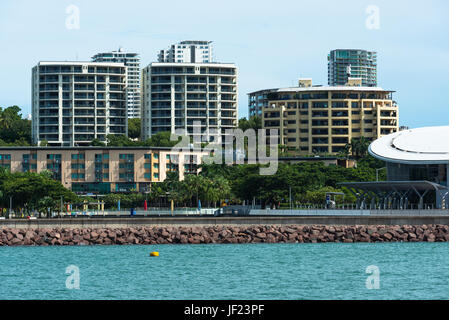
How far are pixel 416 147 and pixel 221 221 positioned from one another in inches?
1510

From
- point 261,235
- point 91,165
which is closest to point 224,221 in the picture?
point 261,235

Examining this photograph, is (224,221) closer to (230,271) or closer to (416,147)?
(230,271)

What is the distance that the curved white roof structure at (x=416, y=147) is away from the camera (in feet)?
346

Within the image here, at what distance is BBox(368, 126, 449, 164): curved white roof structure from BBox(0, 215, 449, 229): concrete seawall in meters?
24.5

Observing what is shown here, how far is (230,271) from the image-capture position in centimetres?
5528

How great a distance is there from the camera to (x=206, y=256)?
214 feet

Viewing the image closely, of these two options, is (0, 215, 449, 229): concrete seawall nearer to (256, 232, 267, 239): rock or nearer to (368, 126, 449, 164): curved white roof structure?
(256, 232, 267, 239): rock

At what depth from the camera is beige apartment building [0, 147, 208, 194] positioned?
6506 inches

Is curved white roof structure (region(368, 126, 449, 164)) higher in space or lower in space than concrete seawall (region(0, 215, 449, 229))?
higher

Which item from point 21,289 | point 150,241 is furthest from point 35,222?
point 21,289

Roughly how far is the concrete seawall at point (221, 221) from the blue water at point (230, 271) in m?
6.01

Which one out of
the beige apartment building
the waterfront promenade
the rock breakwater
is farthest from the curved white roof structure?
the beige apartment building
